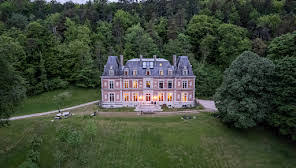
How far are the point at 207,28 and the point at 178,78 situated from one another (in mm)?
28497

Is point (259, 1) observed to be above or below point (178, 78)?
above

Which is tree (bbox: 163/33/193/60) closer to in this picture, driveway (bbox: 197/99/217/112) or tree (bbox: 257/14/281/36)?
driveway (bbox: 197/99/217/112)

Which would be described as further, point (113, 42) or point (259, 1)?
point (259, 1)

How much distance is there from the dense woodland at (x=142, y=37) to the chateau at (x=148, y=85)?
A: 8.59 metres

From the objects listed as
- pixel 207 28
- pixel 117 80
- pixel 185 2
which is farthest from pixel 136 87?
pixel 185 2

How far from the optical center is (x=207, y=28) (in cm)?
6141

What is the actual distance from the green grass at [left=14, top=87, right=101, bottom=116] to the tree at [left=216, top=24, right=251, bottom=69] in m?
35.9

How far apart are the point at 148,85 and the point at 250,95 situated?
19.1 meters

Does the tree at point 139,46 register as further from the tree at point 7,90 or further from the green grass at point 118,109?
the tree at point 7,90

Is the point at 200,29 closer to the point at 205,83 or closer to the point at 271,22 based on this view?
the point at 271,22

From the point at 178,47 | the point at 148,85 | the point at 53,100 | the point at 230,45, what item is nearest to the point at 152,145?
the point at 148,85

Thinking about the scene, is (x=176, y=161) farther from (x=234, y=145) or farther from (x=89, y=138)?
(x=89, y=138)

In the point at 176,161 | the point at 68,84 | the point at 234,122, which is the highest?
the point at 68,84

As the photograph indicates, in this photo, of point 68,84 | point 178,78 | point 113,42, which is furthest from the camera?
point 113,42
